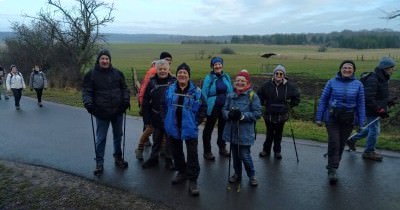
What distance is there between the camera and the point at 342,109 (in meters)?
6.98

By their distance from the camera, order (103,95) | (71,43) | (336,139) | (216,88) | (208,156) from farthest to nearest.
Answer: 1. (71,43)
2. (208,156)
3. (216,88)
4. (103,95)
5. (336,139)

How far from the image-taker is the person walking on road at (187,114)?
6.54 metres

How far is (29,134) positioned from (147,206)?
20.9 feet

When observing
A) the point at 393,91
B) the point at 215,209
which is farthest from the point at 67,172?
the point at 393,91

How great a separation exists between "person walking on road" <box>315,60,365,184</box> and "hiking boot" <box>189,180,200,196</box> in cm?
213

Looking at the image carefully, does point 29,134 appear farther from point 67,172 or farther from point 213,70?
point 213,70

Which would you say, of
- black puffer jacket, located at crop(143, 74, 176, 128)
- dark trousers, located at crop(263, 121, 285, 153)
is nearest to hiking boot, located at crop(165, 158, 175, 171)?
black puffer jacket, located at crop(143, 74, 176, 128)

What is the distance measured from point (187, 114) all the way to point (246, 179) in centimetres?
154

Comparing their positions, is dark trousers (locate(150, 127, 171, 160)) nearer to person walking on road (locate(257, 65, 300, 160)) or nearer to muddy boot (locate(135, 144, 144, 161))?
muddy boot (locate(135, 144, 144, 161))

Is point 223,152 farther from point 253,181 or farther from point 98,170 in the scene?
point 98,170

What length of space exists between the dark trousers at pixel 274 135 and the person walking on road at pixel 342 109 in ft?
4.32

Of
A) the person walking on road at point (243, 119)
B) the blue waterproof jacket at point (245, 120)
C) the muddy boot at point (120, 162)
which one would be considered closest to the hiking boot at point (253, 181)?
the person walking on road at point (243, 119)

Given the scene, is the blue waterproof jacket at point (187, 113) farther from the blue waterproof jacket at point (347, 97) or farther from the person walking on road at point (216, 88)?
the blue waterproof jacket at point (347, 97)

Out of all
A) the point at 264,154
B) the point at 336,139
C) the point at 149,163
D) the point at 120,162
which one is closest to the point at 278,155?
the point at 264,154
